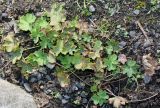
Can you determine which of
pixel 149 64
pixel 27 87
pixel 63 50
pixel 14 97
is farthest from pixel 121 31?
pixel 14 97

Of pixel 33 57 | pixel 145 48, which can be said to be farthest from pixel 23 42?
pixel 145 48

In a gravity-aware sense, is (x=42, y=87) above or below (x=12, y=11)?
below

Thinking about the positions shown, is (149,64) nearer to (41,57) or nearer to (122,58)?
(122,58)

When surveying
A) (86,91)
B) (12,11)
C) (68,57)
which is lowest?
(86,91)

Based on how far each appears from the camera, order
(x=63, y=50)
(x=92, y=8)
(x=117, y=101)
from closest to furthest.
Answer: (x=117, y=101), (x=63, y=50), (x=92, y=8)

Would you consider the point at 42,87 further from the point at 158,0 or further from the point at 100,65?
the point at 158,0

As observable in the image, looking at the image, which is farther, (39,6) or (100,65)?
(39,6)

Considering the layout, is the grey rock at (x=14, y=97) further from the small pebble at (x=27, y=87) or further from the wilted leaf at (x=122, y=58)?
the wilted leaf at (x=122, y=58)

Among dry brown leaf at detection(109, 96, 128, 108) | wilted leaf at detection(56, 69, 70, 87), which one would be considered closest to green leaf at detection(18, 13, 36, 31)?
wilted leaf at detection(56, 69, 70, 87)
